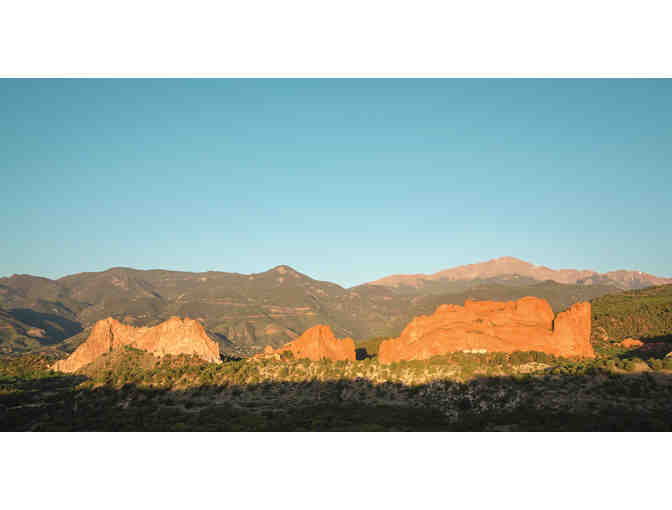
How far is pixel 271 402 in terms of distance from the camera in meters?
46.7

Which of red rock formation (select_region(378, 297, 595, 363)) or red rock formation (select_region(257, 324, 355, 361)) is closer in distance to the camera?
red rock formation (select_region(378, 297, 595, 363))

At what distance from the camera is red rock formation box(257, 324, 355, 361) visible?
62031 millimetres

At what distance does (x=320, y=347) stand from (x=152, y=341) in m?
28.3

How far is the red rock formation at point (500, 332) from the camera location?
48.2 m

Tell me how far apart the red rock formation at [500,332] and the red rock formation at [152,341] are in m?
29.4

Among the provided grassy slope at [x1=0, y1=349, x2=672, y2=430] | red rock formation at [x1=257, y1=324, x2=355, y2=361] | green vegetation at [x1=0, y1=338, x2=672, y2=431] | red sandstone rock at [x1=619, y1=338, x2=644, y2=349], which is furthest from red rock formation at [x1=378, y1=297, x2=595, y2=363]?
red sandstone rock at [x1=619, y1=338, x2=644, y2=349]

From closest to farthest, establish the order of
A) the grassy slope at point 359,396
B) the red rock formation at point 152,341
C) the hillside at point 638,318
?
the grassy slope at point 359,396, the red rock formation at point 152,341, the hillside at point 638,318

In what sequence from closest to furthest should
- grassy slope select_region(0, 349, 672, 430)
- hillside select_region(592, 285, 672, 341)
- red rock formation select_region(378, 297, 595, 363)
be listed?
grassy slope select_region(0, 349, 672, 430) < red rock formation select_region(378, 297, 595, 363) < hillside select_region(592, 285, 672, 341)

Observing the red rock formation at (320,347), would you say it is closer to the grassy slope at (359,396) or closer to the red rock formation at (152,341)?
the grassy slope at (359,396)

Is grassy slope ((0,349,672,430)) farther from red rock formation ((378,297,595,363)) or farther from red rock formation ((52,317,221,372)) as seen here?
red rock formation ((52,317,221,372))

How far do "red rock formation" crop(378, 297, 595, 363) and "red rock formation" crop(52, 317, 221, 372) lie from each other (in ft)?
96.5

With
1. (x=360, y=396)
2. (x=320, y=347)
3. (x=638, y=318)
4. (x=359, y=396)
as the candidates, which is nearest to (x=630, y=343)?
(x=638, y=318)

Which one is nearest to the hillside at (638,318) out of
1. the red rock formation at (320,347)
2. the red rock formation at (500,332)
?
the red rock formation at (500,332)

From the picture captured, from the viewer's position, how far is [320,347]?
6234 centimetres
